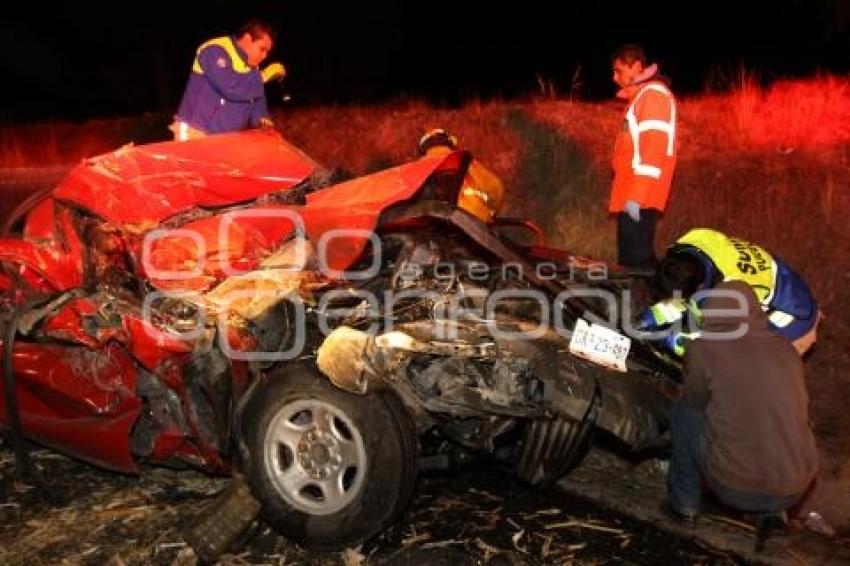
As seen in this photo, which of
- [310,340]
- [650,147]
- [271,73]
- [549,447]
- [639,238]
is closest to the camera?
[549,447]

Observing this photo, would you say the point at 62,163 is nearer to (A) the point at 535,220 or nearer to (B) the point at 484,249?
(A) the point at 535,220

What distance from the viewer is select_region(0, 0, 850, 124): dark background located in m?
23.1

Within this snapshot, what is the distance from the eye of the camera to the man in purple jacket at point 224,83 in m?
6.75

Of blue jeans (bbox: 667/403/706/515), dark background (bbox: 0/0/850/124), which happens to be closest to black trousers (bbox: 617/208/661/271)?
blue jeans (bbox: 667/403/706/515)

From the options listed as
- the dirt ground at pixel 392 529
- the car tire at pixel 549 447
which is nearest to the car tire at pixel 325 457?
the dirt ground at pixel 392 529

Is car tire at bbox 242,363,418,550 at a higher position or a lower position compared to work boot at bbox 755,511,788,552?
higher

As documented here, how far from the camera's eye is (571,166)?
8.22m

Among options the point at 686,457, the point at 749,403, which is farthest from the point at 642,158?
the point at 749,403

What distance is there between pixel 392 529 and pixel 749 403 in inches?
67.3

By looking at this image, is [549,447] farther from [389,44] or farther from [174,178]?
[389,44]

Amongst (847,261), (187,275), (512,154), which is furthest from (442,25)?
(187,275)

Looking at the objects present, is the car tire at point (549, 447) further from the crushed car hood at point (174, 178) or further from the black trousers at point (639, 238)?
the black trousers at point (639, 238)

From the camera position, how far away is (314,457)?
12.3 feet

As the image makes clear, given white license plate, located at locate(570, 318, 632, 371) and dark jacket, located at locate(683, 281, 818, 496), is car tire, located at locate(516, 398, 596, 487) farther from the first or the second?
dark jacket, located at locate(683, 281, 818, 496)
